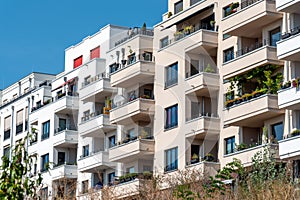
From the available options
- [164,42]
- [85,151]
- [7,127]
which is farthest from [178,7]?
[7,127]

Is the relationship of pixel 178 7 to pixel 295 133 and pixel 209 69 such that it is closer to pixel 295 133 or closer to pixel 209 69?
pixel 209 69

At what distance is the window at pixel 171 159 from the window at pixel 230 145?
4.45 meters

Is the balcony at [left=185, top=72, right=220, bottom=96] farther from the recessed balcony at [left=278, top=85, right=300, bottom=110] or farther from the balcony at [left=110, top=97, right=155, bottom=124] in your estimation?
the recessed balcony at [left=278, top=85, right=300, bottom=110]

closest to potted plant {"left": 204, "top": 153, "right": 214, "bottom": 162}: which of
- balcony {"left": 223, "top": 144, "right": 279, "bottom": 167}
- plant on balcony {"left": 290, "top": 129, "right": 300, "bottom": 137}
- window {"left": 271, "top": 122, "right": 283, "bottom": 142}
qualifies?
balcony {"left": 223, "top": 144, "right": 279, "bottom": 167}

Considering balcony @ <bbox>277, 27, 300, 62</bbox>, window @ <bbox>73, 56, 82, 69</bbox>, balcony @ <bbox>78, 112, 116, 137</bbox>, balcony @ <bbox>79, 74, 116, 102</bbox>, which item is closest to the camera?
balcony @ <bbox>277, 27, 300, 62</bbox>

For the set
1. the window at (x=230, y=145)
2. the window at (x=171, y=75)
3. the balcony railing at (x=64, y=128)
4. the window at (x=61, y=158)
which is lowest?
the window at (x=230, y=145)

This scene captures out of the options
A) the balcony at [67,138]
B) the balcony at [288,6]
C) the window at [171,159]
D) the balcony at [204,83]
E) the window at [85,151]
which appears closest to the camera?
the balcony at [288,6]

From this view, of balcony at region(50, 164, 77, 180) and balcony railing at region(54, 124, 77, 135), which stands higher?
balcony railing at region(54, 124, 77, 135)

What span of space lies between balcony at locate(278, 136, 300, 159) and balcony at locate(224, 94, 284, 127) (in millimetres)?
2397

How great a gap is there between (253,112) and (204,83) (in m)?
5.55

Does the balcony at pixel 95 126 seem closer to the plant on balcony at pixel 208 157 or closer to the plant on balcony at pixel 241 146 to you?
the plant on balcony at pixel 208 157

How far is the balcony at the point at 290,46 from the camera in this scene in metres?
42.9

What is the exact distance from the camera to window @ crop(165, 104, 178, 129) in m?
54.2

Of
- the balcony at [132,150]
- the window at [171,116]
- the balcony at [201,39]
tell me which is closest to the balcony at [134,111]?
the balcony at [132,150]
